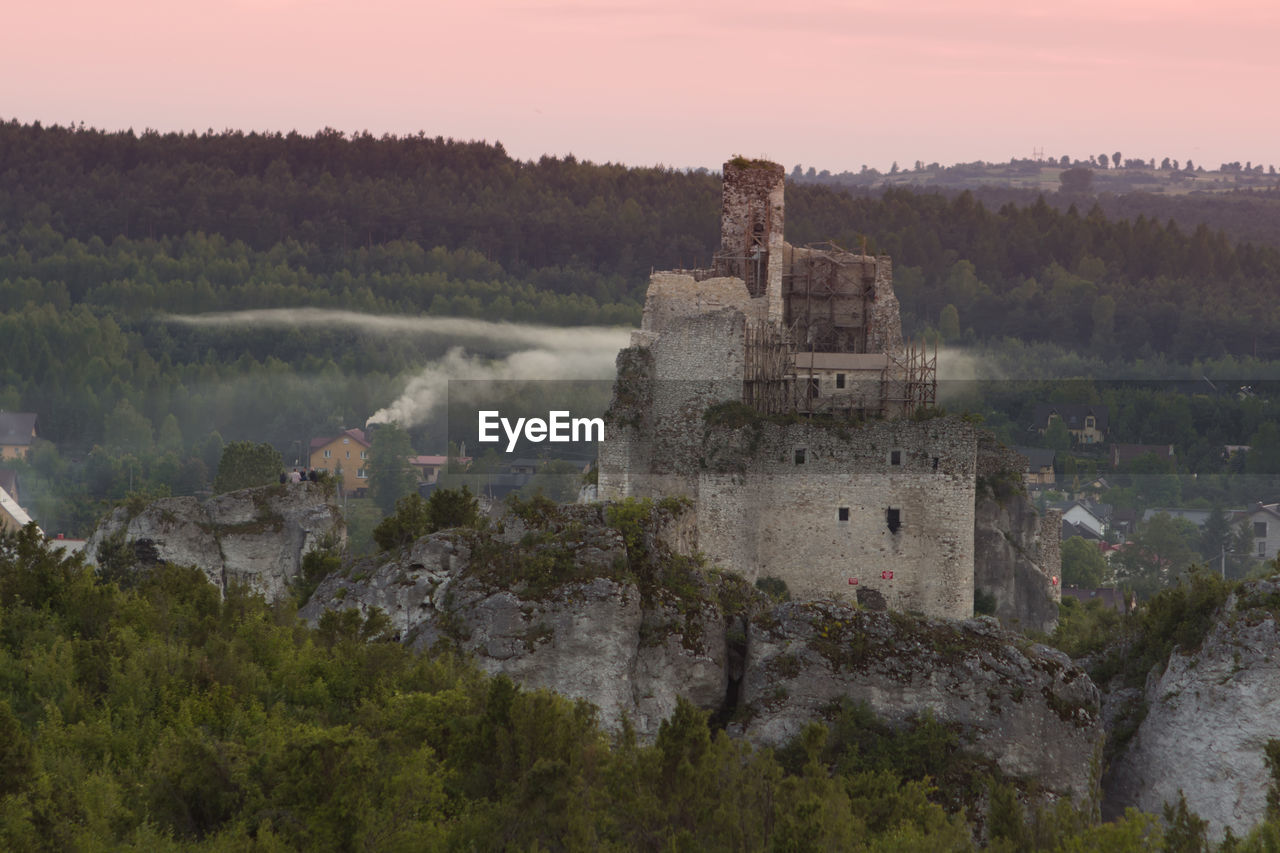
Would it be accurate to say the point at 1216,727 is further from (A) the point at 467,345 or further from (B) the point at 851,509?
(A) the point at 467,345

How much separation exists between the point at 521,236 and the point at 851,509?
102 meters

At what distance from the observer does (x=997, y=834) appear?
107 ft

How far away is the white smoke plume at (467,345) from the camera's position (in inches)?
4481

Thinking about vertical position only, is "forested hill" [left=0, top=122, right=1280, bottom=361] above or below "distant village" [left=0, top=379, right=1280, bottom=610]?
above

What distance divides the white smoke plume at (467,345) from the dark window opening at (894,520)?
50252 mm

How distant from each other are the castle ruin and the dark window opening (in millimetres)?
32

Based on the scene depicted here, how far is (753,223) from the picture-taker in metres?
56.6

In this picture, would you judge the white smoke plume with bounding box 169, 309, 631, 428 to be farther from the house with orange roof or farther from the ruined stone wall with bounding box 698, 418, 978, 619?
the ruined stone wall with bounding box 698, 418, 978, 619

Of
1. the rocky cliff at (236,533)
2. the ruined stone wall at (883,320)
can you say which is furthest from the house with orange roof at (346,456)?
the rocky cliff at (236,533)

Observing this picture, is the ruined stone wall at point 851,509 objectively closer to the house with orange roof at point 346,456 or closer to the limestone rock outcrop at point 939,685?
the limestone rock outcrop at point 939,685

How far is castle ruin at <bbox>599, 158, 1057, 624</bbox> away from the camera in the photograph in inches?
2032

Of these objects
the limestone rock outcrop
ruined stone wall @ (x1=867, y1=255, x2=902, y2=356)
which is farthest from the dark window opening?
the limestone rock outcrop

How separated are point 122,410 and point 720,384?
82.3 meters

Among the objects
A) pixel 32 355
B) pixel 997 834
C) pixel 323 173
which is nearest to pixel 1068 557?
pixel 997 834
